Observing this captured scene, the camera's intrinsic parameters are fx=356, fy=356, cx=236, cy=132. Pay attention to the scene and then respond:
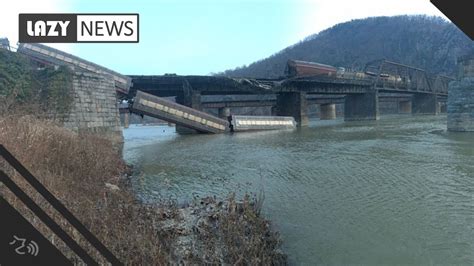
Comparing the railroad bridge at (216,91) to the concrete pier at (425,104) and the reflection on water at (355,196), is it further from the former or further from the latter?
the reflection on water at (355,196)

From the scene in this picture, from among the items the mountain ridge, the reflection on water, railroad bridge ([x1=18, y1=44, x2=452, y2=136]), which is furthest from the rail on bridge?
the mountain ridge

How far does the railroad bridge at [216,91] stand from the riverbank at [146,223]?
22.7 meters

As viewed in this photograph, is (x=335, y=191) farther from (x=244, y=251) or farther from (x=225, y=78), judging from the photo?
(x=225, y=78)

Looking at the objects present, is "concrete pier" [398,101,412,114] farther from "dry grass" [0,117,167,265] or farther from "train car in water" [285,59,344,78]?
"dry grass" [0,117,167,265]

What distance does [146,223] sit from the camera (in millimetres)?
6992

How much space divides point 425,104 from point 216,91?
80.6m

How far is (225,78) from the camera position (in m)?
60.8

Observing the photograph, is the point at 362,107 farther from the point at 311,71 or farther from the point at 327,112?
the point at 327,112

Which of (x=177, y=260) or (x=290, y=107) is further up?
(x=290, y=107)

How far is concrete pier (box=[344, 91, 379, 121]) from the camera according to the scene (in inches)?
3295

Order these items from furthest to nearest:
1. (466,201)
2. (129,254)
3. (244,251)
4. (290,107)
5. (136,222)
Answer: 1. (290,107)
2. (466,201)
3. (136,222)
4. (244,251)
5. (129,254)

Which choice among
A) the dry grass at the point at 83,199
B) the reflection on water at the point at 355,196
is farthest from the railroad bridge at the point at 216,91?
the dry grass at the point at 83,199

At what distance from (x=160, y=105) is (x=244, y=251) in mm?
40410

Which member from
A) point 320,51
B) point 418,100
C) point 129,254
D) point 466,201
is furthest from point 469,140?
point 320,51
